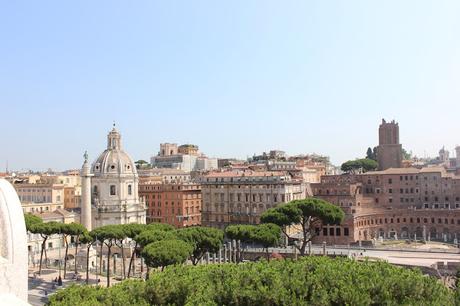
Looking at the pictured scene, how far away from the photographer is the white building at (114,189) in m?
65.2

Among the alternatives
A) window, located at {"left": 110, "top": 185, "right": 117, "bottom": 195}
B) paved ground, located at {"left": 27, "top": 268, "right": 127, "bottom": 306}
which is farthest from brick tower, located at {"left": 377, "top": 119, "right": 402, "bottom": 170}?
paved ground, located at {"left": 27, "top": 268, "right": 127, "bottom": 306}

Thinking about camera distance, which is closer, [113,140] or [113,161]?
[113,161]

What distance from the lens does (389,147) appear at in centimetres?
10938

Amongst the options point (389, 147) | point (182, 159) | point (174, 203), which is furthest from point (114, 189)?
point (182, 159)

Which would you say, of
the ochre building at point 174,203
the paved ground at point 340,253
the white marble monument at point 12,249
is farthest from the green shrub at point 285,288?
the ochre building at point 174,203

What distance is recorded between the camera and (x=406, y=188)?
268 ft

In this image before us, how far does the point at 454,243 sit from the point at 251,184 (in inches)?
1151

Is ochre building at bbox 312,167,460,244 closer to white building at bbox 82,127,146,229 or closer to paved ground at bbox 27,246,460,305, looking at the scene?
paved ground at bbox 27,246,460,305

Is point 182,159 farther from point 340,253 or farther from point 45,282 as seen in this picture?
point 45,282

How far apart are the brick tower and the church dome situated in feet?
→ 208

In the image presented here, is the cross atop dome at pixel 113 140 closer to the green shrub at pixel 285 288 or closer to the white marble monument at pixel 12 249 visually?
the green shrub at pixel 285 288

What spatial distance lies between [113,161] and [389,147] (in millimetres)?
67287

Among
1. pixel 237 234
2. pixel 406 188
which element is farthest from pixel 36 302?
pixel 406 188

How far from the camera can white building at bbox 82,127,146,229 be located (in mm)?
65188
